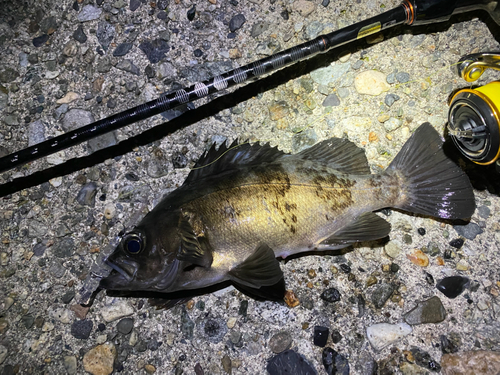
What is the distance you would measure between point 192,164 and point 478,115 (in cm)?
200

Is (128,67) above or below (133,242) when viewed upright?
above

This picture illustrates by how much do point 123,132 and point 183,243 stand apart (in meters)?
1.25

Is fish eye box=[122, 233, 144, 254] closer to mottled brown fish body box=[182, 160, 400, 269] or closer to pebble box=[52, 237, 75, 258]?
mottled brown fish body box=[182, 160, 400, 269]

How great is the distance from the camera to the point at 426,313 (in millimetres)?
2367

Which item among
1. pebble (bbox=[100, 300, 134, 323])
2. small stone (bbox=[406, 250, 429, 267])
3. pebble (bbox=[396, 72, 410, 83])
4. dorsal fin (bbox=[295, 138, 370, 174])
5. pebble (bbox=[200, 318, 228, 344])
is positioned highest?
pebble (bbox=[396, 72, 410, 83])

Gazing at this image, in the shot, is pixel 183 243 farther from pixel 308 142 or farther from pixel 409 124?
pixel 409 124

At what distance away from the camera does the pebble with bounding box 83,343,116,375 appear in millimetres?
2447

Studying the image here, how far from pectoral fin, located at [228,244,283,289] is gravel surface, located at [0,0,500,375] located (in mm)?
443

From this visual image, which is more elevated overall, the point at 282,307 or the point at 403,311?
the point at 403,311

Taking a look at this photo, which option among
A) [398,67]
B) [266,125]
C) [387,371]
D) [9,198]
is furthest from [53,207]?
[398,67]

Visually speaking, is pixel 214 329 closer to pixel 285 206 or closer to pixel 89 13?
pixel 285 206

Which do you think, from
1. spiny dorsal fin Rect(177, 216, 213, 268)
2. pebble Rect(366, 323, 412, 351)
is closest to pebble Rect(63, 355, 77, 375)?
spiny dorsal fin Rect(177, 216, 213, 268)

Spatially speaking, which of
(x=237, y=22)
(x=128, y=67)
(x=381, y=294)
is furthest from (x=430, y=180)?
(x=128, y=67)

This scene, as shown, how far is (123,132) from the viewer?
283 centimetres
